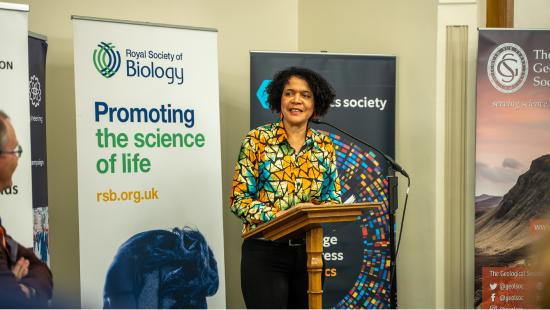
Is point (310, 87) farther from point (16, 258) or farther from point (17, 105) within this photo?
point (16, 258)

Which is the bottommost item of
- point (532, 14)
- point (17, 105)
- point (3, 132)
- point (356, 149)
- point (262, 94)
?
point (356, 149)

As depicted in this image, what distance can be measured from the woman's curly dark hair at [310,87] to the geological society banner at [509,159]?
1.47 meters

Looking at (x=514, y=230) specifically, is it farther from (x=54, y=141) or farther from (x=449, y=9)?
(x=54, y=141)

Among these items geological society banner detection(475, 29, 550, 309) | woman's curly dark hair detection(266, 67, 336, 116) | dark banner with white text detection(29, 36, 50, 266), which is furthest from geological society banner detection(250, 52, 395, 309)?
dark banner with white text detection(29, 36, 50, 266)

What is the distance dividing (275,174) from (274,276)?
0.45 metres

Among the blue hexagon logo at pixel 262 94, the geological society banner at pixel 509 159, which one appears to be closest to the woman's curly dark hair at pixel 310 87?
the blue hexagon logo at pixel 262 94

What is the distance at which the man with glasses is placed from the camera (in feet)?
6.82

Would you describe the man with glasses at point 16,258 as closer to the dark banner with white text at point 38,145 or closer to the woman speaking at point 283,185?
the dark banner with white text at point 38,145

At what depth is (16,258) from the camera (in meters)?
2.16

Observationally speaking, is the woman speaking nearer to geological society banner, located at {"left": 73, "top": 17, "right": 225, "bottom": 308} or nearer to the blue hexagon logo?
geological society banner, located at {"left": 73, "top": 17, "right": 225, "bottom": 308}

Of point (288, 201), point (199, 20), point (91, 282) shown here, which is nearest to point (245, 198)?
point (288, 201)

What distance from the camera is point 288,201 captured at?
2.01m

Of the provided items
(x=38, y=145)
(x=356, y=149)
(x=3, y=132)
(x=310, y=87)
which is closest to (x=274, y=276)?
(x=310, y=87)

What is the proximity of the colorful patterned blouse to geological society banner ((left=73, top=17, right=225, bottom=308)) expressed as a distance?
39.4 inches
